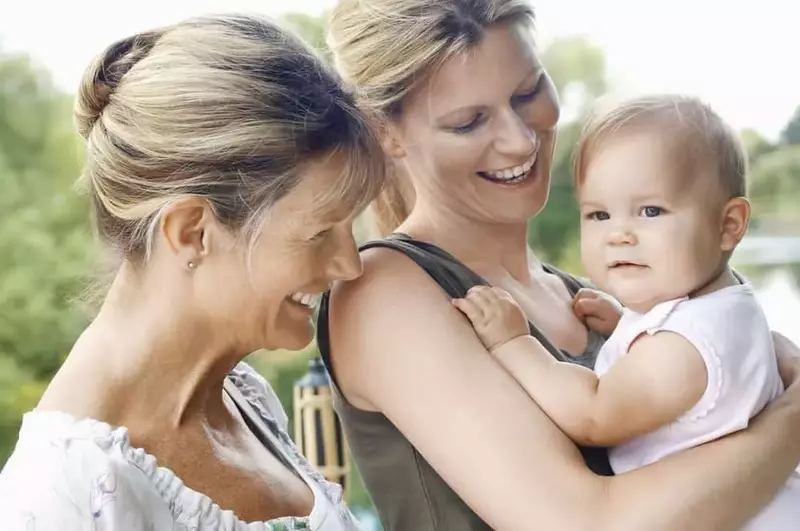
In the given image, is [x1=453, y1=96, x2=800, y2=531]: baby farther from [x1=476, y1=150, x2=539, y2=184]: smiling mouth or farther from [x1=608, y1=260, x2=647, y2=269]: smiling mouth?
[x1=476, y1=150, x2=539, y2=184]: smiling mouth

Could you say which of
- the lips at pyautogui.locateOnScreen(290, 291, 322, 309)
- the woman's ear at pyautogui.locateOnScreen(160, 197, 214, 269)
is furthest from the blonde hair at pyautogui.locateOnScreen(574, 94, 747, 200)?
the woman's ear at pyautogui.locateOnScreen(160, 197, 214, 269)

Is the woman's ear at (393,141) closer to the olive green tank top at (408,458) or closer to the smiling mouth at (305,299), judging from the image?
the olive green tank top at (408,458)

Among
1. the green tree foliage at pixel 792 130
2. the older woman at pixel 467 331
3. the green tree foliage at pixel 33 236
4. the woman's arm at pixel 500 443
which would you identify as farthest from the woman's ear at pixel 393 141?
the green tree foliage at pixel 792 130

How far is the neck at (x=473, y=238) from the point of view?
1.39 meters

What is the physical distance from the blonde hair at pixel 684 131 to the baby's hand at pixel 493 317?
207 millimetres

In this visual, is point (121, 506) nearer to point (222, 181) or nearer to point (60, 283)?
point (222, 181)

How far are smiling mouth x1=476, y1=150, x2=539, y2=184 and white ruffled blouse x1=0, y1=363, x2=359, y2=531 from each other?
1.70 ft

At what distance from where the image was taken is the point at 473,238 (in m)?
1.42

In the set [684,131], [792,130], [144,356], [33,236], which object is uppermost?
[684,131]

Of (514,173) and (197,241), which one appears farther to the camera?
(514,173)

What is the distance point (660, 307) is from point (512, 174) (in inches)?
11.5

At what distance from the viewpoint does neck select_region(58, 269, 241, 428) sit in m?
1.08

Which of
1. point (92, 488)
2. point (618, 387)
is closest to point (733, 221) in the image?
point (618, 387)

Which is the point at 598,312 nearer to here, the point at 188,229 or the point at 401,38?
the point at 401,38
